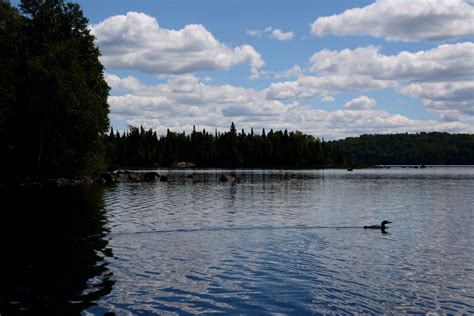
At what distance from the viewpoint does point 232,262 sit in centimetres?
2153

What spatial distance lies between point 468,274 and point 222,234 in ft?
47.6

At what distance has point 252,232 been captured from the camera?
30.4 meters

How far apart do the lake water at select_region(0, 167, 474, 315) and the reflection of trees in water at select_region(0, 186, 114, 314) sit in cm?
7

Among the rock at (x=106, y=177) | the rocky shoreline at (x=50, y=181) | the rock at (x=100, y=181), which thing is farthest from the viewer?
the rock at (x=106, y=177)

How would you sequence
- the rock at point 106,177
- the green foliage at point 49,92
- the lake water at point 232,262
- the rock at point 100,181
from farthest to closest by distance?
the rock at point 106,177
the rock at point 100,181
the green foliage at point 49,92
the lake water at point 232,262

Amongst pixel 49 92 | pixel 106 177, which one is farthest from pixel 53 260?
pixel 106 177

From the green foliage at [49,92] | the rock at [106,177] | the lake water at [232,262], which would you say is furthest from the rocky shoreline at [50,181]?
the lake water at [232,262]

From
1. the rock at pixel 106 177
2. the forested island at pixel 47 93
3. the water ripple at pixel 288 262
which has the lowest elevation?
the water ripple at pixel 288 262

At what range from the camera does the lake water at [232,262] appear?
50.8 ft

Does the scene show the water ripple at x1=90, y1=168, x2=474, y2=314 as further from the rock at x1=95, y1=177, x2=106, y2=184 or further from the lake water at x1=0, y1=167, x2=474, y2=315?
the rock at x1=95, y1=177, x2=106, y2=184

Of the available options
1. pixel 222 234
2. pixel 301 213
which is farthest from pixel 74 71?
pixel 222 234

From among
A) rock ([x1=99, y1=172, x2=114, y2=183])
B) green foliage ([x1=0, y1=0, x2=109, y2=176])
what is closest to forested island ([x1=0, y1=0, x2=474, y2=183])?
green foliage ([x1=0, y1=0, x2=109, y2=176])

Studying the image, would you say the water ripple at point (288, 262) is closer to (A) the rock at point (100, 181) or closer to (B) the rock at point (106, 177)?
(A) the rock at point (100, 181)

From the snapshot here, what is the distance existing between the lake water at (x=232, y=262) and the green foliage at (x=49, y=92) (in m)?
29.9
